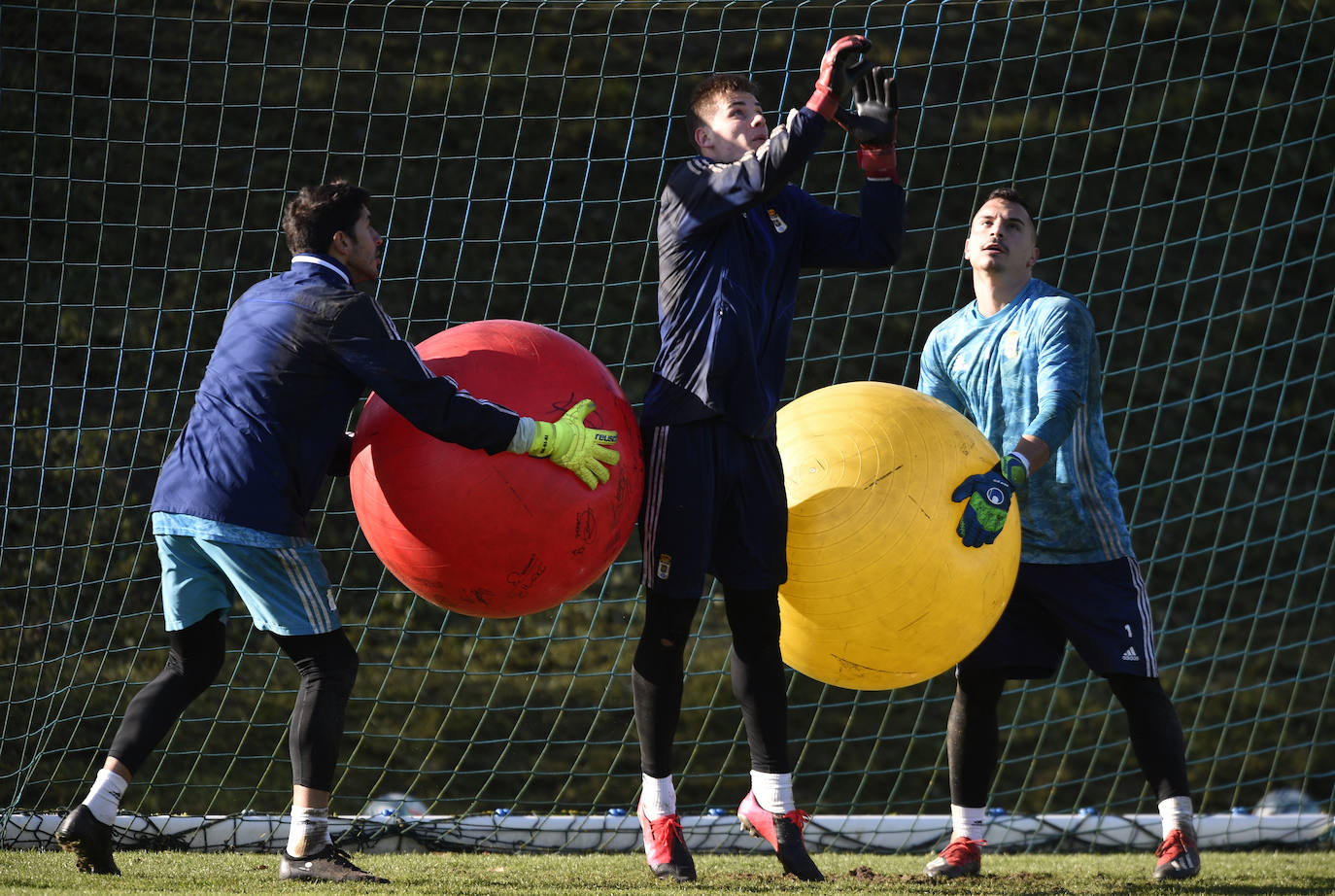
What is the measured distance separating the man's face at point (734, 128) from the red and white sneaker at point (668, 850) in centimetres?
163

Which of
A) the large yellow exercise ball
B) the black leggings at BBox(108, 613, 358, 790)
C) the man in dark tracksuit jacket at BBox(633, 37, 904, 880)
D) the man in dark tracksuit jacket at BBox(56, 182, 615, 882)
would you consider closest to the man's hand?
the man in dark tracksuit jacket at BBox(633, 37, 904, 880)

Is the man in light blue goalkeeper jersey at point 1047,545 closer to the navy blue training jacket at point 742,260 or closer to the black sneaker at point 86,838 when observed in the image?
the navy blue training jacket at point 742,260

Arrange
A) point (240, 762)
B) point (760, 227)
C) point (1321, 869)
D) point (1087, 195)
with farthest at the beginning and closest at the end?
point (1087, 195), point (240, 762), point (1321, 869), point (760, 227)

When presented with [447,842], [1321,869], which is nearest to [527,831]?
[447,842]

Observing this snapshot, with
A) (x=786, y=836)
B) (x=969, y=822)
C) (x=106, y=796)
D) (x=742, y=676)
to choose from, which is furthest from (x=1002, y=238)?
(x=106, y=796)

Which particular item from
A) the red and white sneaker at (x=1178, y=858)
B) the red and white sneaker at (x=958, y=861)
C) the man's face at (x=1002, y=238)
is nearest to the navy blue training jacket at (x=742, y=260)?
the man's face at (x=1002, y=238)

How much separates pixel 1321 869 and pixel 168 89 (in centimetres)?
679

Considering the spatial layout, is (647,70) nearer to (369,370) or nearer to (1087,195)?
(1087,195)

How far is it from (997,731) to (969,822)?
0.26 metres

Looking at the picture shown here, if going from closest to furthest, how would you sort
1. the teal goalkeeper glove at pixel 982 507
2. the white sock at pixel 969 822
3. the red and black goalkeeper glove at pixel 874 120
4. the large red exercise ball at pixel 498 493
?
1. the large red exercise ball at pixel 498 493
2. the teal goalkeeper glove at pixel 982 507
3. the red and black goalkeeper glove at pixel 874 120
4. the white sock at pixel 969 822

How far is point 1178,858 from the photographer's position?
12.1 ft

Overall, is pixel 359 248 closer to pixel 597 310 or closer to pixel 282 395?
pixel 282 395

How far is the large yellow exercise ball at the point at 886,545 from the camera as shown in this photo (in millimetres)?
3312

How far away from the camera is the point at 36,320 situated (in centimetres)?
720
